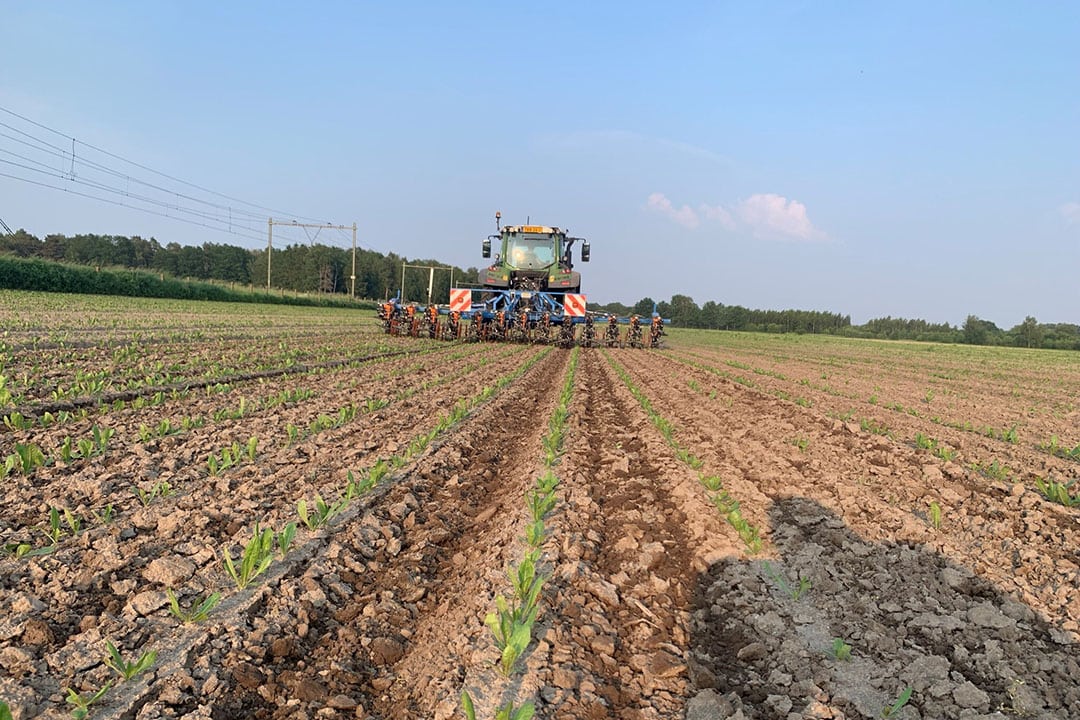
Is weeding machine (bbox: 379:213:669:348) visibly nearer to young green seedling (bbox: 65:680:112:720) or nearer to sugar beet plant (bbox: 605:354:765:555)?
sugar beet plant (bbox: 605:354:765:555)

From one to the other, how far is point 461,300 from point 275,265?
78367mm

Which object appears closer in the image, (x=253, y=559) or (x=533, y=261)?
(x=253, y=559)

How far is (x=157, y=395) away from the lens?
5.64m

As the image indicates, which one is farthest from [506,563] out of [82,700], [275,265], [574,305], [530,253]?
[275,265]

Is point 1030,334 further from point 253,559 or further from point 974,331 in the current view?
point 253,559

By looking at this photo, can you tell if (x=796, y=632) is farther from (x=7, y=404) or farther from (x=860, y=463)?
(x=7, y=404)

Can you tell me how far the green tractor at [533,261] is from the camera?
1775 centimetres

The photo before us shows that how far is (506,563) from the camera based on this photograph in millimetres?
2883

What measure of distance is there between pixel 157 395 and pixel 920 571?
6.39 meters

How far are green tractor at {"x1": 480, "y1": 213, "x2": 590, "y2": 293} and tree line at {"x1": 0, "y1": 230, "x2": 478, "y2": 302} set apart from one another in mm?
62467

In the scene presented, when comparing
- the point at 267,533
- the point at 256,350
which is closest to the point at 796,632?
the point at 267,533

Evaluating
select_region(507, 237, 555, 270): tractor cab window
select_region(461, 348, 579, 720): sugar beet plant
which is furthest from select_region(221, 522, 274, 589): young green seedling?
select_region(507, 237, 555, 270): tractor cab window

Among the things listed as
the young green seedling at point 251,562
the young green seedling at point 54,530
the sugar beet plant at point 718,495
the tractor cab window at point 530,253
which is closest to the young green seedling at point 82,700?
the young green seedling at point 251,562

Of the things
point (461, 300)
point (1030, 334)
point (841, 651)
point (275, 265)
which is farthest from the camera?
point (275, 265)
